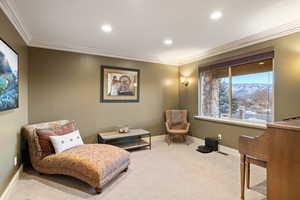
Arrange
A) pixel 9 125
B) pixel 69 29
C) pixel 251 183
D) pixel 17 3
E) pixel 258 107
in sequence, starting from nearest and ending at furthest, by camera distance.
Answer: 1. pixel 17 3
2. pixel 9 125
3. pixel 251 183
4. pixel 69 29
5. pixel 258 107

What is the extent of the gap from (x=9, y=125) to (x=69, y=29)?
1833 millimetres

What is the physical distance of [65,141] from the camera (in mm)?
2613

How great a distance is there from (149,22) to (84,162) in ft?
7.88

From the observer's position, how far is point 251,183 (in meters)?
2.27

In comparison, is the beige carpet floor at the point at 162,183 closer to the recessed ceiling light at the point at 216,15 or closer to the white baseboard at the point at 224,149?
Result: the white baseboard at the point at 224,149

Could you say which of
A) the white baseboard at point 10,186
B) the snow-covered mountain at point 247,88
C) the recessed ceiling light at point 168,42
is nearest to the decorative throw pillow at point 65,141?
the white baseboard at point 10,186

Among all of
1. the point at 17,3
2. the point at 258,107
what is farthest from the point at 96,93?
the point at 258,107

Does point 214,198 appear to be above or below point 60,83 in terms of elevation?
below

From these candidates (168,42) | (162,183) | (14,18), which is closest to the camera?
(14,18)

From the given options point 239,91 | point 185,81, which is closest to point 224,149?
point 239,91

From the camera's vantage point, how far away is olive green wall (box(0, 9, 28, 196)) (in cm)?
189

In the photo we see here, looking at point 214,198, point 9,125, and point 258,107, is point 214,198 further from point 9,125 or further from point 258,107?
point 9,125

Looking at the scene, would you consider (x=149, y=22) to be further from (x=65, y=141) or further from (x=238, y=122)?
(x=238, y=122)

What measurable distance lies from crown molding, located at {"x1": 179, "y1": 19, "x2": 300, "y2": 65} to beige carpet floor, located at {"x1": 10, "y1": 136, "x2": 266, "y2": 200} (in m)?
2.49
